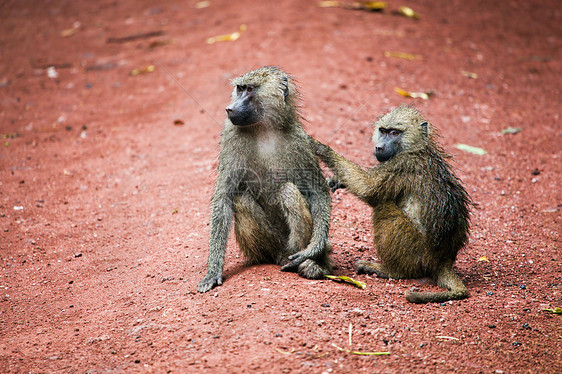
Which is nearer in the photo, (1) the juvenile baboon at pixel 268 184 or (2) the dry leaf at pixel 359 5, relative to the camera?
(1) the juvenile baboon at pixel 268 184

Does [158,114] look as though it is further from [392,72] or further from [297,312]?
[297,312]

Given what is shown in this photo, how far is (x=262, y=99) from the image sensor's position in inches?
180

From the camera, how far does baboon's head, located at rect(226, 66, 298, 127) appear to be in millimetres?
4488

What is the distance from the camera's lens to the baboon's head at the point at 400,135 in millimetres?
4625

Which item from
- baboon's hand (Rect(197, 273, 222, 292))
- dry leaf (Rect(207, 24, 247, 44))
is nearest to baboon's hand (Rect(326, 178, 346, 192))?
baboon's hand (Rect(197, 273, 222, 292))

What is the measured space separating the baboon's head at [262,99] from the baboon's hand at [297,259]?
3.41ft

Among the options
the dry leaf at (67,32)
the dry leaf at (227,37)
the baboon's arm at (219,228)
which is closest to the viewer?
the baboon's arm at (219,228)

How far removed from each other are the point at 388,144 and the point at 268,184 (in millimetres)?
1017

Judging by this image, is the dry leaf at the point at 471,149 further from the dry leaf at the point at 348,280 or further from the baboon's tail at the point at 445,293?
the dry leaf at the point at 348,280

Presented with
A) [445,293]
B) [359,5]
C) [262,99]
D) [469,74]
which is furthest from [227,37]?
[445,293]

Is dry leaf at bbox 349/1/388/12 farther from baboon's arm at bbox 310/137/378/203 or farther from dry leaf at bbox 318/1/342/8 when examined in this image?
baboon's arm at bbox 310/137/378/203

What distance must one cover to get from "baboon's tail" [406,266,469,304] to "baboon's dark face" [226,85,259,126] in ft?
5.87

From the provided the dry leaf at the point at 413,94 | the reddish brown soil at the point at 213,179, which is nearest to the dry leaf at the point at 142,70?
the reddish brown soil at the point at 213,179

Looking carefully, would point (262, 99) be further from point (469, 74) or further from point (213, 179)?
point (469, 74)
